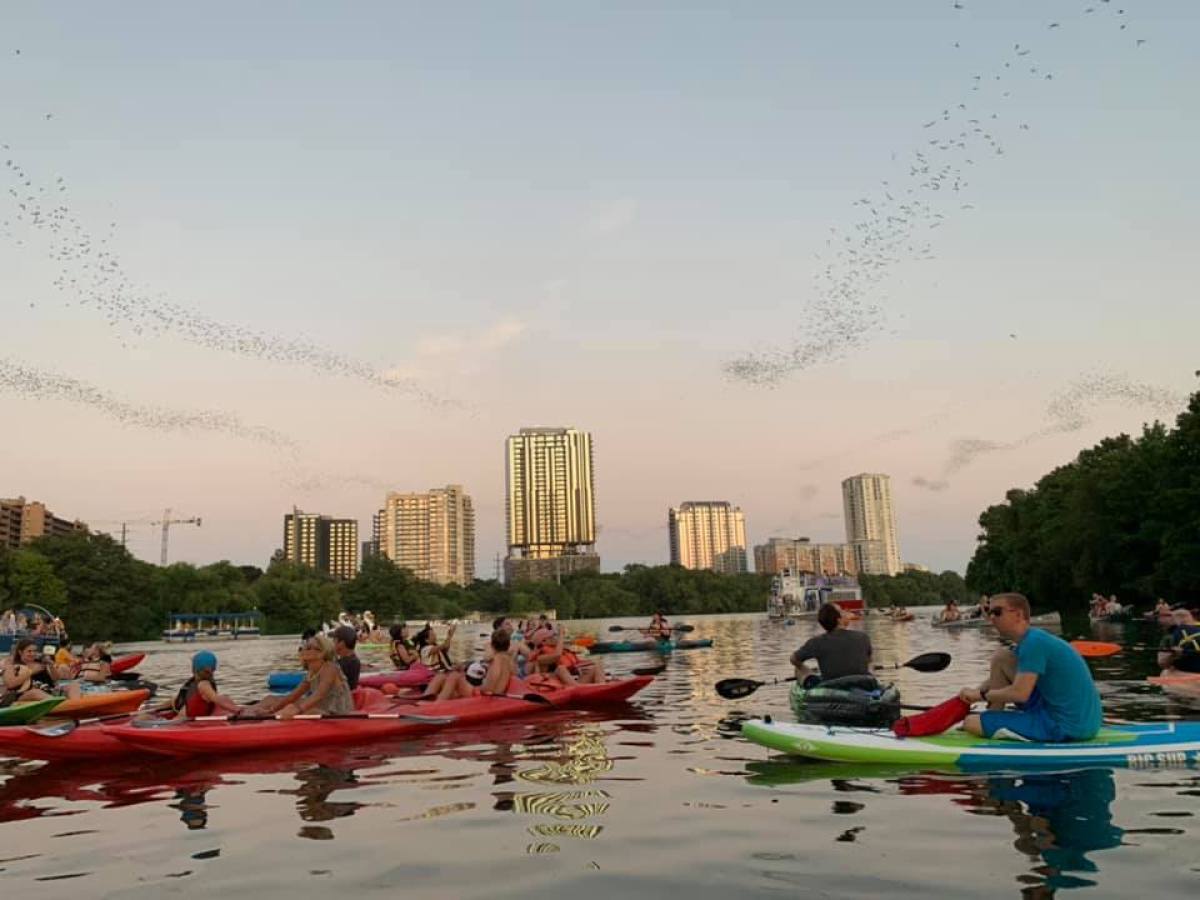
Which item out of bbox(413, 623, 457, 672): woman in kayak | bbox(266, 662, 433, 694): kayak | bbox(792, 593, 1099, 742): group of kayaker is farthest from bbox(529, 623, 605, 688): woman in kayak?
bbox(792, 593, 1099, 742): group of kayaker

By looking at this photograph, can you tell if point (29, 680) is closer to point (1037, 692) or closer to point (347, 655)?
point (347, 655)

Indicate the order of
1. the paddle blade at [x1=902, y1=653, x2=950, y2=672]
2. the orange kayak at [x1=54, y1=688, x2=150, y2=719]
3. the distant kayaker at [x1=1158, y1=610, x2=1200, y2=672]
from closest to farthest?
the paddle blade at [x1=902, y1=653, x2=950, y2=672] → the distant kayaker at [x1=1158, y1=610, x2=1200, y2=672] → the orange kayak at [x1=54, y1=688, x2=150, y2=719]

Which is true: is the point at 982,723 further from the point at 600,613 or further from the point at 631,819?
the point at 600,613

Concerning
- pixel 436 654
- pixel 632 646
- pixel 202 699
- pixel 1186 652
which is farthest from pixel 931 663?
pixel 632 646

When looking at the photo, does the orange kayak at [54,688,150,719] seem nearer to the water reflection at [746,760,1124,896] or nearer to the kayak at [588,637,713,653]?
the water reflection at [746,760,1124,896]

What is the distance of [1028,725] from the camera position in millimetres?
9484

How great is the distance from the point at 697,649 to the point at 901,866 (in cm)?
3640

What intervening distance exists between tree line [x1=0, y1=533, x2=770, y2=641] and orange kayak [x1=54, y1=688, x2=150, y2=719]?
7670cm

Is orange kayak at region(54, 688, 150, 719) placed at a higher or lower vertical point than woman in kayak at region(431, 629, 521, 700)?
lower

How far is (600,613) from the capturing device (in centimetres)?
17762

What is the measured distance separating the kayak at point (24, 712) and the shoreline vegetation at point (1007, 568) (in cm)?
5111

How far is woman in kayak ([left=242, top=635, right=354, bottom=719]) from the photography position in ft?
43.5

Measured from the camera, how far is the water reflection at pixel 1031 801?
643 cm

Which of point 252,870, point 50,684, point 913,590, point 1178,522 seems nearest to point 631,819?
point 252,870
